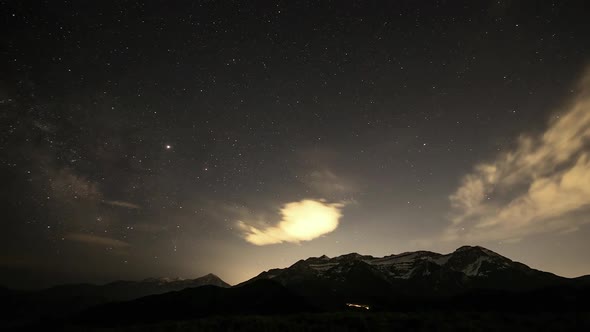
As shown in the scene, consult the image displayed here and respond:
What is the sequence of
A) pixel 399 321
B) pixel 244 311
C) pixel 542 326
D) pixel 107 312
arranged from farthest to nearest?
1. pixel 107 312
2. pixel 244 311
3. pixel 399 321
4. pixel 542 326

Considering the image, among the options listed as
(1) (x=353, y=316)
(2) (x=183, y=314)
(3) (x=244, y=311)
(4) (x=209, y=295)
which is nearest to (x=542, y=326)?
(1) (x=353, y=316)

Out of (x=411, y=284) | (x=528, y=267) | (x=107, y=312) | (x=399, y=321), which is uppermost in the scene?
(x=528, y=267)

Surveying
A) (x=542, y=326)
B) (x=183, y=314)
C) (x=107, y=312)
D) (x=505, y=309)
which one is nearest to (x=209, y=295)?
(x=183, y=314)

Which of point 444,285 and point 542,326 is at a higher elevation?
point 444,285

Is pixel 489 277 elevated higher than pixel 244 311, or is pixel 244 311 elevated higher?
pixel 489 277

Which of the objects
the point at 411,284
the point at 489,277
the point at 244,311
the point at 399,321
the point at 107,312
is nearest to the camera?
the point at 399,321

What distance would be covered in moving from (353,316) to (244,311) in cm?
6220

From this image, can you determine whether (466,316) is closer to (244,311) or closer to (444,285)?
(244,311)

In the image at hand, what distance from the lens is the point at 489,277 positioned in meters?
186

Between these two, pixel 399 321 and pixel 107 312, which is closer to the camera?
pixel 399 321

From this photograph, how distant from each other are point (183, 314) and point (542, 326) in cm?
8656

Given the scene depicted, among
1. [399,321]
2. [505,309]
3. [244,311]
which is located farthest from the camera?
[505,309]

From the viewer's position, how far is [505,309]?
321 ft

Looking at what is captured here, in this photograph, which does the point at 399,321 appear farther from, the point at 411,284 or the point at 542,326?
the point at 411,284
